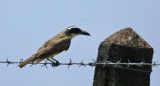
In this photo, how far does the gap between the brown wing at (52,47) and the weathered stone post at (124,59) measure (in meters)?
3.08

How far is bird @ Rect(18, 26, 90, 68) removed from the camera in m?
7.25

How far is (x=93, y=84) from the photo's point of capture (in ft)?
15.1

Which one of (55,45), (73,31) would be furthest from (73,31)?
(55,45)

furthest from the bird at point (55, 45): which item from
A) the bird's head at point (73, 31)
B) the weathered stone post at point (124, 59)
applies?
the weathered stone post at point (124, 59)

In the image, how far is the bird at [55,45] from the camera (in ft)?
23.8

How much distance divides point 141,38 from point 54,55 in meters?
3.83

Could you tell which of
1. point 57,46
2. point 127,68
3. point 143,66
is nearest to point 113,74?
point 127,68

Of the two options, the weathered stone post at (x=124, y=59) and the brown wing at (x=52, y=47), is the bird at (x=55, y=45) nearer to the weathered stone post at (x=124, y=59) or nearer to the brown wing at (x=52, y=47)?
the brown wing at (x=52, y=47)

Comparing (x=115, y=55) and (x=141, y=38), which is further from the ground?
(x=141, y=38)

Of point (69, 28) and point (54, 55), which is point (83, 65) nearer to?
point (54, 55)

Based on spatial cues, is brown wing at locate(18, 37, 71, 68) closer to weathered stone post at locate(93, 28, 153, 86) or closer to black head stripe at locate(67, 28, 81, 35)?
black head stripe at locate(67, 28, 81, 35)

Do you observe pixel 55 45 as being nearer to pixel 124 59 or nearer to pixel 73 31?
pixel 73 31

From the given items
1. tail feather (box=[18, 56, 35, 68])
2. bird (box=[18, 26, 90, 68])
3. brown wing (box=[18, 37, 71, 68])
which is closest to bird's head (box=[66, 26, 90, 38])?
bird (box=[18, 26, 90, 68])

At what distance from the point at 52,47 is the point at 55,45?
0.40 ft
